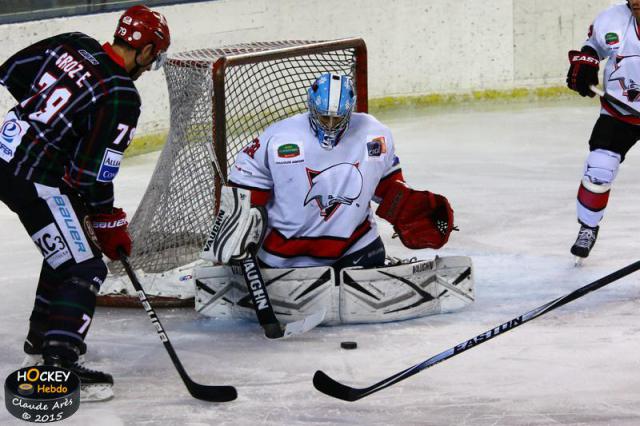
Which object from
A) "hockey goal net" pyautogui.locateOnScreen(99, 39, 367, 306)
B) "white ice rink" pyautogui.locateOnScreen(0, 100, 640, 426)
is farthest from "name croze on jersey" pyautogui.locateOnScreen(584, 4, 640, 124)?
"hockey goal net" pyautogui.locateOnScreen(99, 39, 367, 306)

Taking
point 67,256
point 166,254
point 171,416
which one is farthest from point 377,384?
point 166,254

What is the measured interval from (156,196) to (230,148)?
0.37 meters

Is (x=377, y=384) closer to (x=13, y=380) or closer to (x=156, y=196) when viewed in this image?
(x=13, y=380)

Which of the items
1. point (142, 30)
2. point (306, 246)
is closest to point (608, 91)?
point (306, 246)

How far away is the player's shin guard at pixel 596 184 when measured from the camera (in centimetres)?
459

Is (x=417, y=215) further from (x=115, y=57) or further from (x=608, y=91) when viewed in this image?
(x=115, y=57)

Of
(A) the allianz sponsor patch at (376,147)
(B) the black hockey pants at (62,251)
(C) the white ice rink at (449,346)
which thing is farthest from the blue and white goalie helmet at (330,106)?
(B) the black hockey pants at (62,251)

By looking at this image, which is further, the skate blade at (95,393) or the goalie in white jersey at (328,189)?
the goalie in white jersey at (328,189)

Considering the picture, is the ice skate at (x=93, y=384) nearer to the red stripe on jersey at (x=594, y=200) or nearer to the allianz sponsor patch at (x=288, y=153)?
the allianz sponsor patch at (x=288, y=153)

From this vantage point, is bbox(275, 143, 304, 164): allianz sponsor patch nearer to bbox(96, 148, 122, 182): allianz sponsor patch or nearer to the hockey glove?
bbox(96, 148, 122, 182): allianz sponsor patch

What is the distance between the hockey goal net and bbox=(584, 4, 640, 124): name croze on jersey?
852mm

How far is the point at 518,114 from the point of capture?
25.5ft

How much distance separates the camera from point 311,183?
3947mm

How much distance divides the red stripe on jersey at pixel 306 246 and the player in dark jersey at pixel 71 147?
797 millimetres
